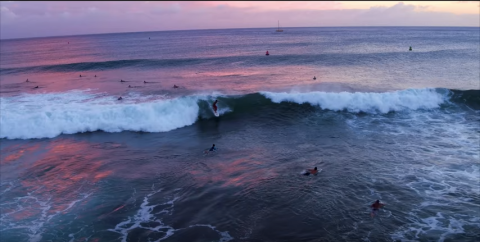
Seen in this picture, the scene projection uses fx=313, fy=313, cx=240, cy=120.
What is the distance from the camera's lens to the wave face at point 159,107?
19.8 m

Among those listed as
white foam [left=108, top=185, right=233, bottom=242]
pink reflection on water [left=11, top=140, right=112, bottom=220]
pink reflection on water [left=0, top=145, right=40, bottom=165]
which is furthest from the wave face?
white foam [left=108, top=185, right=233, bottom=242]

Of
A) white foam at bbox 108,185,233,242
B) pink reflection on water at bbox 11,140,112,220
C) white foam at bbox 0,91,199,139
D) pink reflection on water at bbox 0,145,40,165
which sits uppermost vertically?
white foam at bbox 0,91,199,139

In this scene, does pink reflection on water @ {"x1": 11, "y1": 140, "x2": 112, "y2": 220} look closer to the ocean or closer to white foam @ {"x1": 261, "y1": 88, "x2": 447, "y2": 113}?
the ocean

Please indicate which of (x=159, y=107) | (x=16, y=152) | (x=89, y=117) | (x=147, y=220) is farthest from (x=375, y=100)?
(x=16, y=152)

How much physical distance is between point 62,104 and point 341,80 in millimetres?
24650

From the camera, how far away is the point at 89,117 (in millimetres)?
20500

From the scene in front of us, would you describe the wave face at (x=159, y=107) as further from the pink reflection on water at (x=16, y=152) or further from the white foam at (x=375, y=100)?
the pink reflection on water at (x=16, y=152)

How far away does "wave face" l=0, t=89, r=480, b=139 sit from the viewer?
64.8ft

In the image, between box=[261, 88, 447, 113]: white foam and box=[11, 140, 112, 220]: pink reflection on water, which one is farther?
box=[261, 88, 447, 113]: white foam

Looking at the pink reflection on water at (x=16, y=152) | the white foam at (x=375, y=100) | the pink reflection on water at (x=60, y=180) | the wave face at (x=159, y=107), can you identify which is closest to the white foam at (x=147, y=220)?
the pink reflection on water at (x=60, y=180)

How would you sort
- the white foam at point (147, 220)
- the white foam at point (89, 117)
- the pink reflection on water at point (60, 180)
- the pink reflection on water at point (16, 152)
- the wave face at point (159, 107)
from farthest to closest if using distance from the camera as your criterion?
the wave face at point (159, 107) → the white foam at point (89, 117) → the pink reflection on water at point (16, 152) → the pink reflection on water at point (60, 180) → the white foam at point (147, 220)

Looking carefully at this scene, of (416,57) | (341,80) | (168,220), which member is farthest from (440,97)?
(416,57)

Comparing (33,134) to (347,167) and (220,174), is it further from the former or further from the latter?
(347,167)

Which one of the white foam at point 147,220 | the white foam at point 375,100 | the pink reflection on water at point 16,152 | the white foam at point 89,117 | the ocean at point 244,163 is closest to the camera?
the white foam at point 147,220
